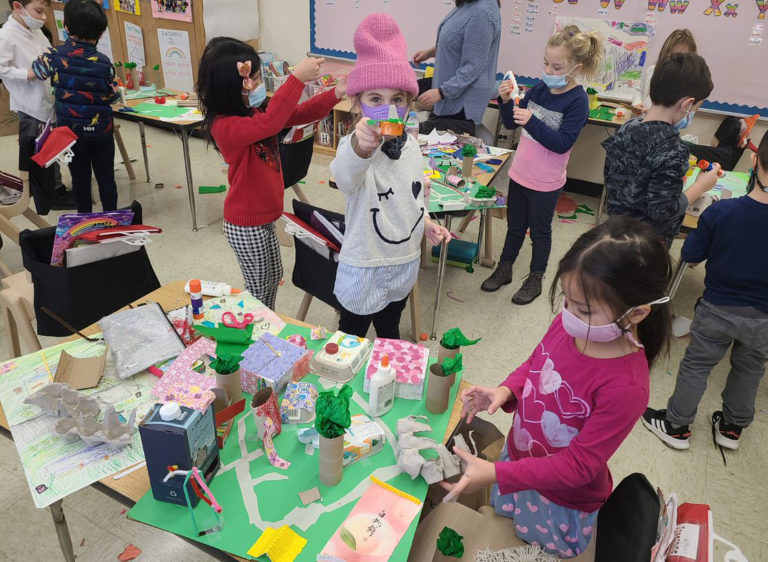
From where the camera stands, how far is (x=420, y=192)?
176cm

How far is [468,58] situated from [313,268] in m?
2.04

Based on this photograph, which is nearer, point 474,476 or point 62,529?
point 474,476

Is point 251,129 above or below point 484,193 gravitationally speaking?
above

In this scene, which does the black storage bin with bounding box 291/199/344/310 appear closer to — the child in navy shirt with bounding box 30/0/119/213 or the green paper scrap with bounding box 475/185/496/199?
the green paper scrap with bounding box 475/185/496/199

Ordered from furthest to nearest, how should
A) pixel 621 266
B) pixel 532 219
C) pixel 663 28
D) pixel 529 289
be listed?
pixel 663 28 < pixel 529 289 < pixel 532 219 < pixel 621 266

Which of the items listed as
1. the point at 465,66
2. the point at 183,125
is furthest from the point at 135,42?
the point at 465,66

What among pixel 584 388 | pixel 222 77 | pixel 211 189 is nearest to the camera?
pixel 584 388

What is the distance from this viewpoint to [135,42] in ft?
18.9

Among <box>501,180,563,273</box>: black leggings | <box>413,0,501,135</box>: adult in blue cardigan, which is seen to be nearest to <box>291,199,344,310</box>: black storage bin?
<box>501,180,563,273</box>: black leggings

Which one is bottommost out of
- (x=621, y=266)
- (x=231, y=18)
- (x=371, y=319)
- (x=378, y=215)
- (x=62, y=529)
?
(x=62, y=529)

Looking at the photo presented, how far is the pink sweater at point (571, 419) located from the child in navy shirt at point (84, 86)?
10.6 ft

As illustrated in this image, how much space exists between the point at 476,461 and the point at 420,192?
91cm

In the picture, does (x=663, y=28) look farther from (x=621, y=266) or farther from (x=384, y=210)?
(x=621, y=266)

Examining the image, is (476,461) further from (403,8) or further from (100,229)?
(403,8)
